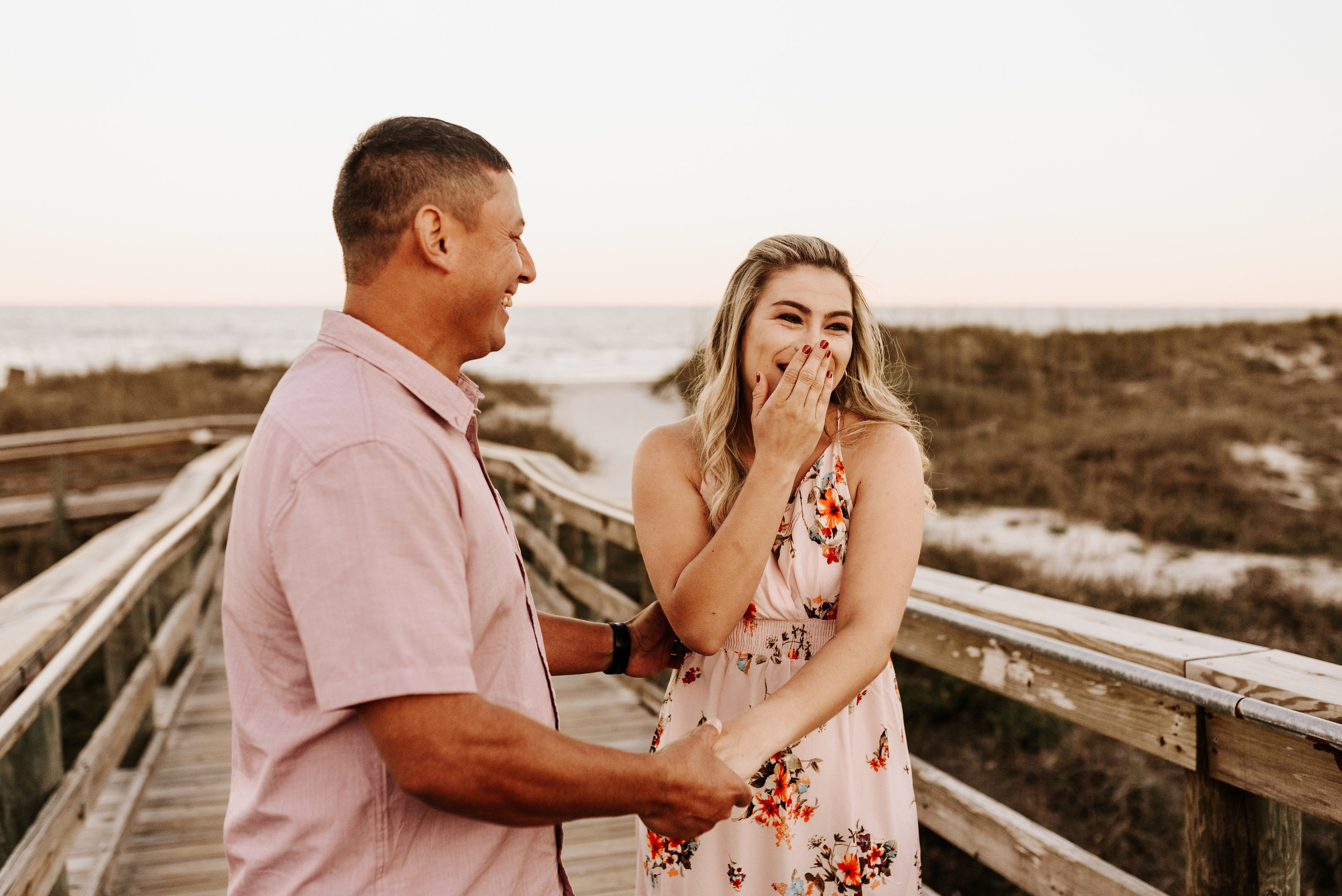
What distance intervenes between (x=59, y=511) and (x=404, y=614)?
33.6 feet

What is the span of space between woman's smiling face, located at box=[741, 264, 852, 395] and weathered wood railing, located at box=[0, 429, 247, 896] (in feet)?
5.66

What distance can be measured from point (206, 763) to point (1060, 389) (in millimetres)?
15045

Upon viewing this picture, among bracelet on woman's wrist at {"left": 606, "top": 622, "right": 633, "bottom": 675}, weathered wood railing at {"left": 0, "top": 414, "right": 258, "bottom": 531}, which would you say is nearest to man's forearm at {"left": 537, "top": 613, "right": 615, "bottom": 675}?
bracelet on woman's wrist at {"left": 606, "top": 622, "right": 633, "bottom": 675}

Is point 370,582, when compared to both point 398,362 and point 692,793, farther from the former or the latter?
point 692,793

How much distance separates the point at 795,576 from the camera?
175 centimetres

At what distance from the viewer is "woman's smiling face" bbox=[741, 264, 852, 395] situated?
1.83m

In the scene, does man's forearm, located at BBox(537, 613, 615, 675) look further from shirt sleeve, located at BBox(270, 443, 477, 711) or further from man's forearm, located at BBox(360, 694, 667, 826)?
shirt sleeve, located at BBox(270, 443, 477, 711)

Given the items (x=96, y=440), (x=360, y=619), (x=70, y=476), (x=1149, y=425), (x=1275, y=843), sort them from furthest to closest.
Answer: (x=1149, y=425)
(x=70, y=476)
(x=96, y=440)
(x=1275, y=843)
(x=360, y=619)

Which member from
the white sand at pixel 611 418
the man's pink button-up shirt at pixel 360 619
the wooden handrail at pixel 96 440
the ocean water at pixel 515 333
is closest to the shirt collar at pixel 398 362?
the man's pink button-up shirt at pixel 360 619

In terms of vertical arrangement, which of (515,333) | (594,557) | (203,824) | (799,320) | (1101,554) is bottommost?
(1101,554)

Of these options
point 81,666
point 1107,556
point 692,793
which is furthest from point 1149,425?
point 692,793

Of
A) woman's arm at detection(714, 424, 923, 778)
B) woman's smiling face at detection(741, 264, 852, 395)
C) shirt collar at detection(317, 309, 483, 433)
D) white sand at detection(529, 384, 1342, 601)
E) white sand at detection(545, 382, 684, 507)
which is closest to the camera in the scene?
shirt collar at detection(317, 309, 483, 433)

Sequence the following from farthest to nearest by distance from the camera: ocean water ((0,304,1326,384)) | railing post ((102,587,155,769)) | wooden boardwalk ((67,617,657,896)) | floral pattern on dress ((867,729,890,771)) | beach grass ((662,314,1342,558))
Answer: ocean water ((0,304,1326,384)), beach grass ((662,314,1342,558)), railing post ((102,587,155,769)), wooden boardwalk ((67,617,657,896)), floral pattern on dress ((867,729,890,771))

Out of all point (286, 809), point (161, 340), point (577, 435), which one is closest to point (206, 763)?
point (286, 809)
